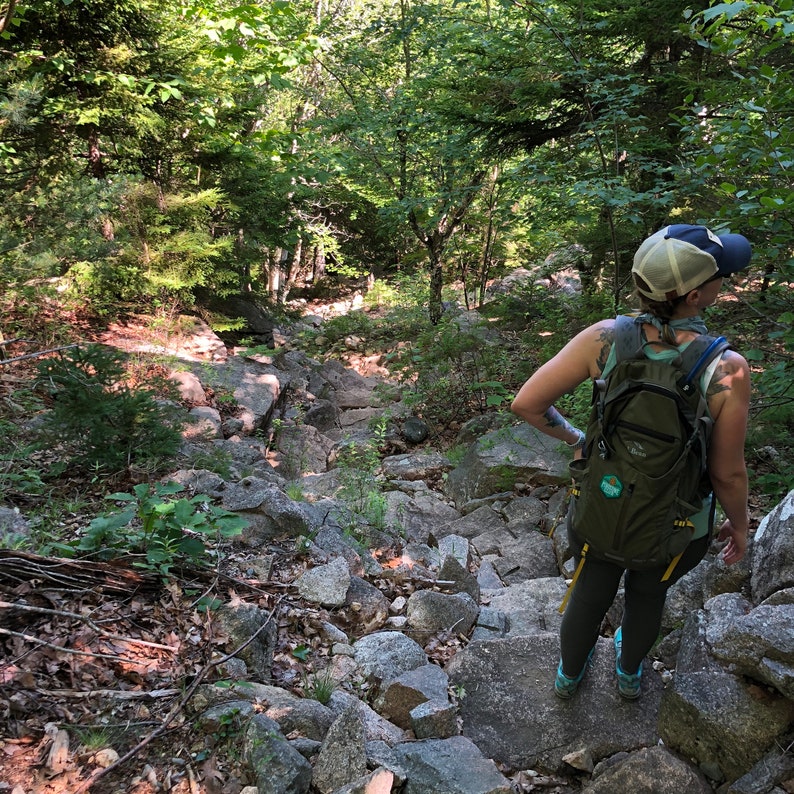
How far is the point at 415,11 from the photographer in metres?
9.69

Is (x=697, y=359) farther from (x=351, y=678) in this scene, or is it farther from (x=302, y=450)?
(x=302, y=450)

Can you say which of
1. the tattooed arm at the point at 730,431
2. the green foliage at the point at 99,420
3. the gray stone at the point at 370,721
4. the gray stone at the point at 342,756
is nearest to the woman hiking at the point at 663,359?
the tattooed arm at the point at 730,431

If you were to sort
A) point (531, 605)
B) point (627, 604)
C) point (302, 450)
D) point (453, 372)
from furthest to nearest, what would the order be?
point (453, 372) < point (302, 450) < point (531, 605) < point (627, 604)

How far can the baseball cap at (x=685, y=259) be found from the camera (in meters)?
1.94

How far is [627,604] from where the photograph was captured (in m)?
2.48

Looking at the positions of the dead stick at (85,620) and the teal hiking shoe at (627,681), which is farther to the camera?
the teal hiking shoe at (627,681)

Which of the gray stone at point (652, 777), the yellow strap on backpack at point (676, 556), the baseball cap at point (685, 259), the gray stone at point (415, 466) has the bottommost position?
the gray stone at point (415, 466)

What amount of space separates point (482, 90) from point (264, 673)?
8.36 meters

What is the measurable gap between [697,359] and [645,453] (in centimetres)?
37

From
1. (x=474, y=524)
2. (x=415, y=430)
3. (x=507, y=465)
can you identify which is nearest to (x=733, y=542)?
(x=474, y=524)

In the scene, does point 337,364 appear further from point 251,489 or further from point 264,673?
point 264,673

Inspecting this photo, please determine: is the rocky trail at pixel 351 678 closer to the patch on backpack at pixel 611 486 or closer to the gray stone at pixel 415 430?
the patch on backpack at pixel 611 486

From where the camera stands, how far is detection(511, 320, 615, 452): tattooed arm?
7.14 ft

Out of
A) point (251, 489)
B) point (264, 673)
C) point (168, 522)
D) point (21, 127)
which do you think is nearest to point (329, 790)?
point (264, 673)
